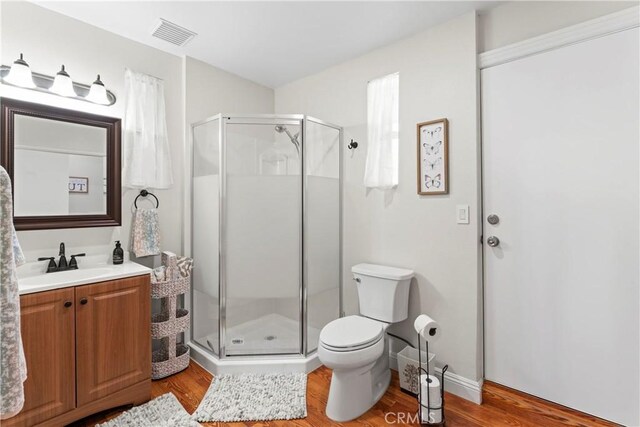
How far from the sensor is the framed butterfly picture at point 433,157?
2064 mm

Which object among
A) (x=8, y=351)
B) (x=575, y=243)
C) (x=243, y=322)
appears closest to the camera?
(x=8, y=351)

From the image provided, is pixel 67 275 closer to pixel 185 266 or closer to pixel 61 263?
pixel 61 263

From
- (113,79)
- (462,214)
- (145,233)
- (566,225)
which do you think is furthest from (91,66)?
(566,225)

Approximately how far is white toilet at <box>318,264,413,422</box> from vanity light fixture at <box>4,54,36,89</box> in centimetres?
224

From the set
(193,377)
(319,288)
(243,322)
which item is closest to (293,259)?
(319,288)

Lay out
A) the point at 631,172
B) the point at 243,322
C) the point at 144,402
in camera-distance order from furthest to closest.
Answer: the point at 243,322
the point at 144,402
the point at 631,172

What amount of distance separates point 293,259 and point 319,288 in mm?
346

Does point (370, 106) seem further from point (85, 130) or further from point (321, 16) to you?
point (85, 130)

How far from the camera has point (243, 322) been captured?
102 inches

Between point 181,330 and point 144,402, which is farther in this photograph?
point 181,330

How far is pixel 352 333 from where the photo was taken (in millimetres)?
1880

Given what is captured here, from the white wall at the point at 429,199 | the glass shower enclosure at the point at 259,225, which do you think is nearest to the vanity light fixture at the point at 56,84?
the glass shower enclosure at the point at 259,225

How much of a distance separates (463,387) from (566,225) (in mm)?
1156

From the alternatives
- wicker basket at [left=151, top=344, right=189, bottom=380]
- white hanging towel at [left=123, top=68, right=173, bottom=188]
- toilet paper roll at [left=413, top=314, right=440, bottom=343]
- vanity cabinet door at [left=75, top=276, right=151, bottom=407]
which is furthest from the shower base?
white hanging towel at [left=123, top=68, right=173, bottom=188]
